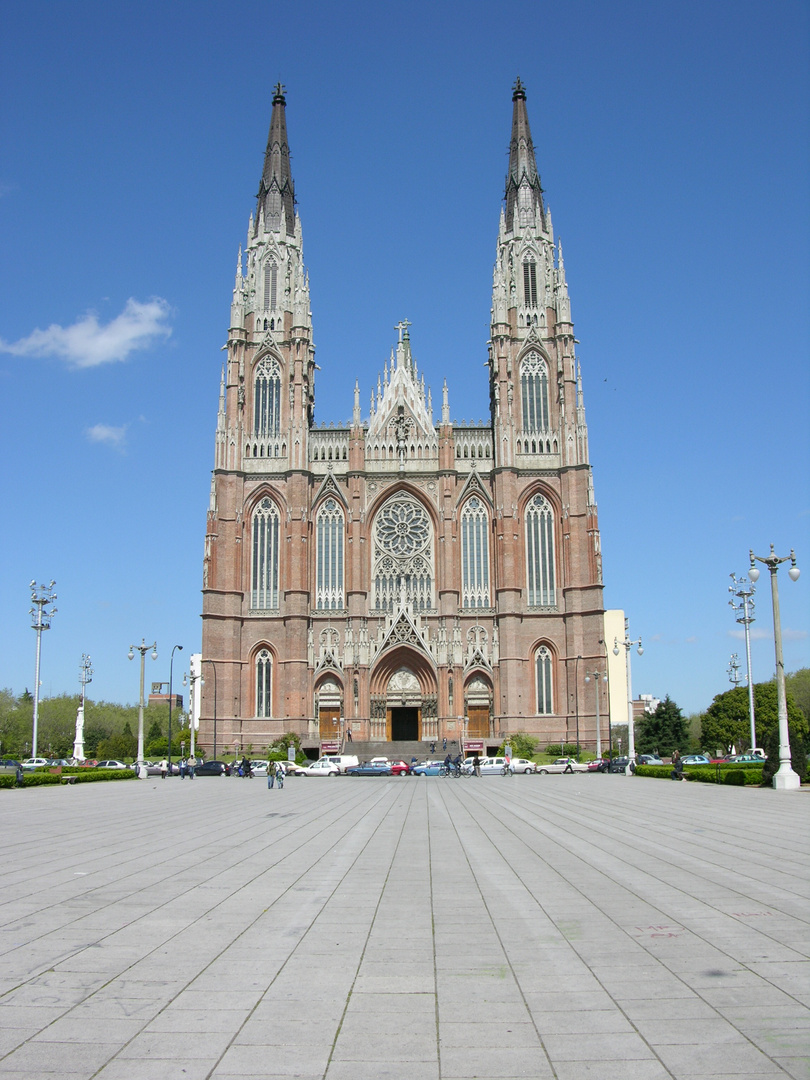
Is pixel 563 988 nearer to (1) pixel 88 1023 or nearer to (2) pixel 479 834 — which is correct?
(1) pixel 88 1023

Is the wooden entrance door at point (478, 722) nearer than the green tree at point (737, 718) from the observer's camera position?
Yes

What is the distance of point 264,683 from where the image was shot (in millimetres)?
66500

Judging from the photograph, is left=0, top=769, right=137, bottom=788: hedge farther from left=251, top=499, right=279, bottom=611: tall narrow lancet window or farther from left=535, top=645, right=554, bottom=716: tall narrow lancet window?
left=535, top=645, right=554, bottom=716: tall narrow lancet window

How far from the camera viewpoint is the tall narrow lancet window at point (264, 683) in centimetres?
6612

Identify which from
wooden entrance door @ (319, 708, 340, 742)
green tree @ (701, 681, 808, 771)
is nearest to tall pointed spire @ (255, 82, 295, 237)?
wooden entrance door @ (319, 708, 340, 742)

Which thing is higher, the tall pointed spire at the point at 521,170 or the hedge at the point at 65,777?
the tall pointed spire at the point at 521,170

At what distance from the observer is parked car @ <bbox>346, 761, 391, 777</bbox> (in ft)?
179

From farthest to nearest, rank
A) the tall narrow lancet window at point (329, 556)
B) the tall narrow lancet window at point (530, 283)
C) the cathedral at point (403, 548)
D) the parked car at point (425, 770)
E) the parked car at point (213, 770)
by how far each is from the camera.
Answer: the tall narrow lancet window at point (530, 283) < the tall narrow lancet window at point (329, 556) < the cathedral at point (403, 548) < the parked car at point (213, 770) < the parked car at point (425, 770)

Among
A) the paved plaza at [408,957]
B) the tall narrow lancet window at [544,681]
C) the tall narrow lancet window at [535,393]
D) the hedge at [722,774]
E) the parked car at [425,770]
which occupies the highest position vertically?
the tall narrow lancet window at [535,393]

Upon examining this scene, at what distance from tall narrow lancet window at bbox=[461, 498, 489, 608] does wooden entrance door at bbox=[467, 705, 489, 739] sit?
718cm

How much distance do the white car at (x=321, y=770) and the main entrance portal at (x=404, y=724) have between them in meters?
12.5

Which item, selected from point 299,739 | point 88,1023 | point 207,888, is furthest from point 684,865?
point 299,739

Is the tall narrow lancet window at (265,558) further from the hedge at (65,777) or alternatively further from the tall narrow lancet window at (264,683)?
the hedge at (65,777)

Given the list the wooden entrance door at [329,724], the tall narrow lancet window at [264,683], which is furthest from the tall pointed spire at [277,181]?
the wooden entrance door at [329,724]
